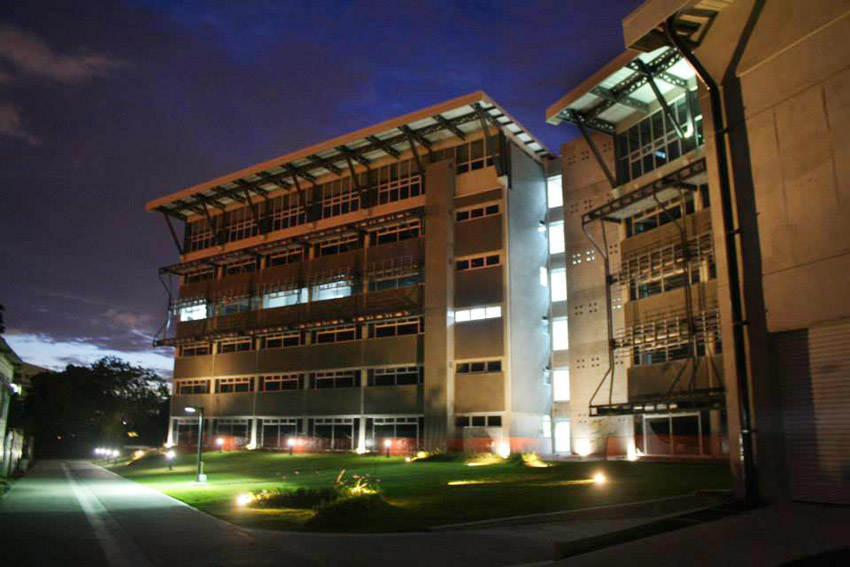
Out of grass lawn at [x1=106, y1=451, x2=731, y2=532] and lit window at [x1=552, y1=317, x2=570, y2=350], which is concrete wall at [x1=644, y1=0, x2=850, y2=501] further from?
lit window at [x1=552, y1=317, x2=570, y2=350]

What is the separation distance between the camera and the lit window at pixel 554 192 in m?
51.2

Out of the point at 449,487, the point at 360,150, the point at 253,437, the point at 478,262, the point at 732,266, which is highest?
the point at 360,150

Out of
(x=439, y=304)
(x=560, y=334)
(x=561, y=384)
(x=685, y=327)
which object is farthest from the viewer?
(x=439, y=304)

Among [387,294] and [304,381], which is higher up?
[387,294]

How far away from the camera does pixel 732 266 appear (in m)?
18.2

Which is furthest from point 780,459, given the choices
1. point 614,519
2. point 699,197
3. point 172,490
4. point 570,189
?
point 570,189

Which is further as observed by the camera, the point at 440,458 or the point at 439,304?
the point at 439,304

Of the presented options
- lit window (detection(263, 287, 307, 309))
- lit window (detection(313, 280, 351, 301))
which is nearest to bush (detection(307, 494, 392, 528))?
lit window (detection(313, 280, 351, 301))

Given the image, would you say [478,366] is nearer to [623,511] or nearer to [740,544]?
[623,511]

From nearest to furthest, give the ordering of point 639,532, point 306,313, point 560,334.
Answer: point 639,532, point 560,334, point 306,313

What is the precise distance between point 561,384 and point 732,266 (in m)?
30.1

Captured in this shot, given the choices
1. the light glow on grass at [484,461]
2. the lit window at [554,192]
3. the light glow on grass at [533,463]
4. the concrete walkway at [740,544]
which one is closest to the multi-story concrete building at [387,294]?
the lit window at [554,192]

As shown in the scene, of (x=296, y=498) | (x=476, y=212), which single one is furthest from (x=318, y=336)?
(x=296, y=498)

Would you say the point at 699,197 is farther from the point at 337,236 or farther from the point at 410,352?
the point at 337,236
